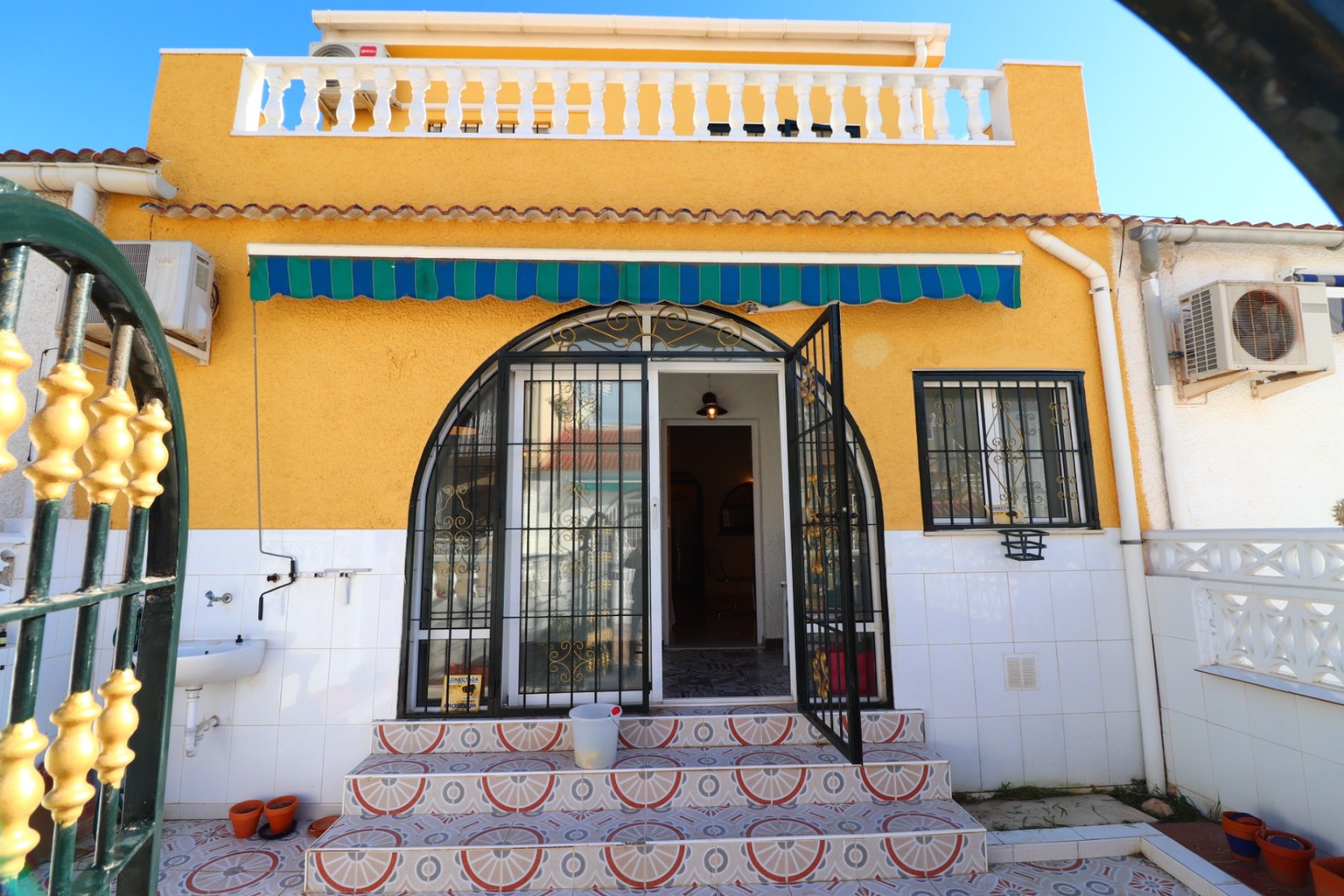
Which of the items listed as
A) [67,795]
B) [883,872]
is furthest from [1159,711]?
[67,795]

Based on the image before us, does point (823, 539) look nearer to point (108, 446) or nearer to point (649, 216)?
point (649, 216)

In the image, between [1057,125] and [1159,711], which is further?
[1057,125]

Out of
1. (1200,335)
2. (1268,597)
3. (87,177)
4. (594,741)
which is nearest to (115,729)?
(594,741)

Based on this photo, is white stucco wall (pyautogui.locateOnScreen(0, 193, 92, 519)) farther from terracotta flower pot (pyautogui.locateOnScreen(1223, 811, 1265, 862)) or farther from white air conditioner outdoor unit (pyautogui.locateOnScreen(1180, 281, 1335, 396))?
white air conditioner outdoor unit (pyautogui.locateOnScreen(1180, 281, 1335, 396))

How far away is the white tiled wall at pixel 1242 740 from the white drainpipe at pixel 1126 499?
0.06 meters

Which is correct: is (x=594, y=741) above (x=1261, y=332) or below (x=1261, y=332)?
below

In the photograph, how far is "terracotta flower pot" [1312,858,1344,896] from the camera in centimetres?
332

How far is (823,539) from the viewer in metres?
4.64

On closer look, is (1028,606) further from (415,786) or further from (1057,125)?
(415,786)

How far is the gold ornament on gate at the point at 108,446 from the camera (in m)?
0.91

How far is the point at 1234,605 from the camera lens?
14.9 feet

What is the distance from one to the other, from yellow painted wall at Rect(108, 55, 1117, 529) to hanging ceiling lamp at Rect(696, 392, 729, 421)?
2756 millimetres

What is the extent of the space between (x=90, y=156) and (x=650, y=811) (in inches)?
236

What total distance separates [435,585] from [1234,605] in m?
5.57
